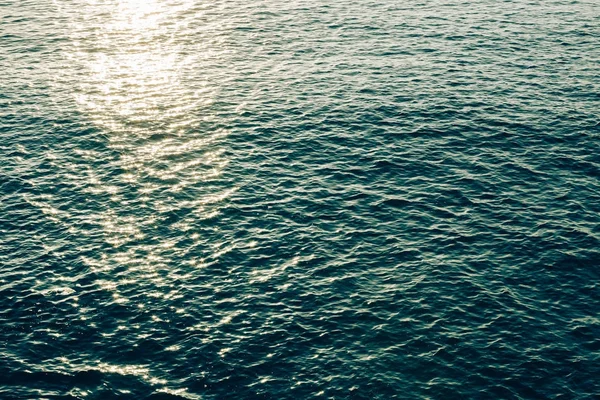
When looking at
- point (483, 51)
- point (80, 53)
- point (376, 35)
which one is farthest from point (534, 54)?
Answer: point (80, 53)

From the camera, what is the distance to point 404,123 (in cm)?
9100

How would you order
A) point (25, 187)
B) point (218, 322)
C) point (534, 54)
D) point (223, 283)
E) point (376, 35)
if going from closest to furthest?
point (218, 322)
point (223, 283)
point (25, 187)
point (534, 54)
point (376, 35)

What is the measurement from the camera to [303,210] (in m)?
75.1

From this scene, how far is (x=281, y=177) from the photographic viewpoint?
81250mm

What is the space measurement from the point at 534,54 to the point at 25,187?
247 feet

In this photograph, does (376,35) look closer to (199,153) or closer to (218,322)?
(199,153)

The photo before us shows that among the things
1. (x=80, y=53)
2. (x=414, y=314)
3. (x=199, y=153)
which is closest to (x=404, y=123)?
(x=199, y=153)

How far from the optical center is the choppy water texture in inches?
2199

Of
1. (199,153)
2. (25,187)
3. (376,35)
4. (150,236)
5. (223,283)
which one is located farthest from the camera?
(376,35)

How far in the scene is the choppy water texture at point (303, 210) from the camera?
55.8 m

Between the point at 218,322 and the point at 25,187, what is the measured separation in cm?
3302

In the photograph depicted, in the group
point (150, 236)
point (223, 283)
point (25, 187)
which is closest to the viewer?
point (223, 283)

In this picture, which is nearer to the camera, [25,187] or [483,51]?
[25,187]

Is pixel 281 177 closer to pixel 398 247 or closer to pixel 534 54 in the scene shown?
pixel 398 247
